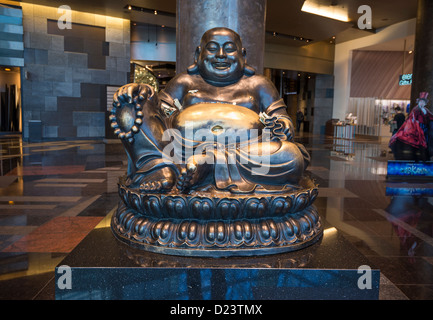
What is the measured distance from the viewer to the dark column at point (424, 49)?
26.4 feet

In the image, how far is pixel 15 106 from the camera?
47.0ft

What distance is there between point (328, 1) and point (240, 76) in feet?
33.9

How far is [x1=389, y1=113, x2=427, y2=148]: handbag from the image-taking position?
638 cm

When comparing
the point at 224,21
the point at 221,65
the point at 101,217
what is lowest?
the point at 101,217

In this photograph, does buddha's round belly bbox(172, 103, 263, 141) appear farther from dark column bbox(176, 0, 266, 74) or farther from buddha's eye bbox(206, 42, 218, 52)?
dark column bbox(176, 0, 266, 74)

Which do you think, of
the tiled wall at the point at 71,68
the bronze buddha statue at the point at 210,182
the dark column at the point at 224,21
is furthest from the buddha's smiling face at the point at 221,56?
the tiled wall at the point at 71,68

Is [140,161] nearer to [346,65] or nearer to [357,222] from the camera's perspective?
[357,222]

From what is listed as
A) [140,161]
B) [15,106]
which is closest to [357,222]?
[140,161]

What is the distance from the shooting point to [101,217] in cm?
344

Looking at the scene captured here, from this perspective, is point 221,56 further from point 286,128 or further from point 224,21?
point 224,21

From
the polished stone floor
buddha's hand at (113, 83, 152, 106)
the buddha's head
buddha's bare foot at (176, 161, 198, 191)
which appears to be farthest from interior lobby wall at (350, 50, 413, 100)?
buddha's bare foot at (176, 161, 198, 191)

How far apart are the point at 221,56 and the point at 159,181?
83 centimetres

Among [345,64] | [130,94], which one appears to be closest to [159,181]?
[130,94]

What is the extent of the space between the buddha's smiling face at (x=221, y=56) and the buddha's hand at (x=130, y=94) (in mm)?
492
